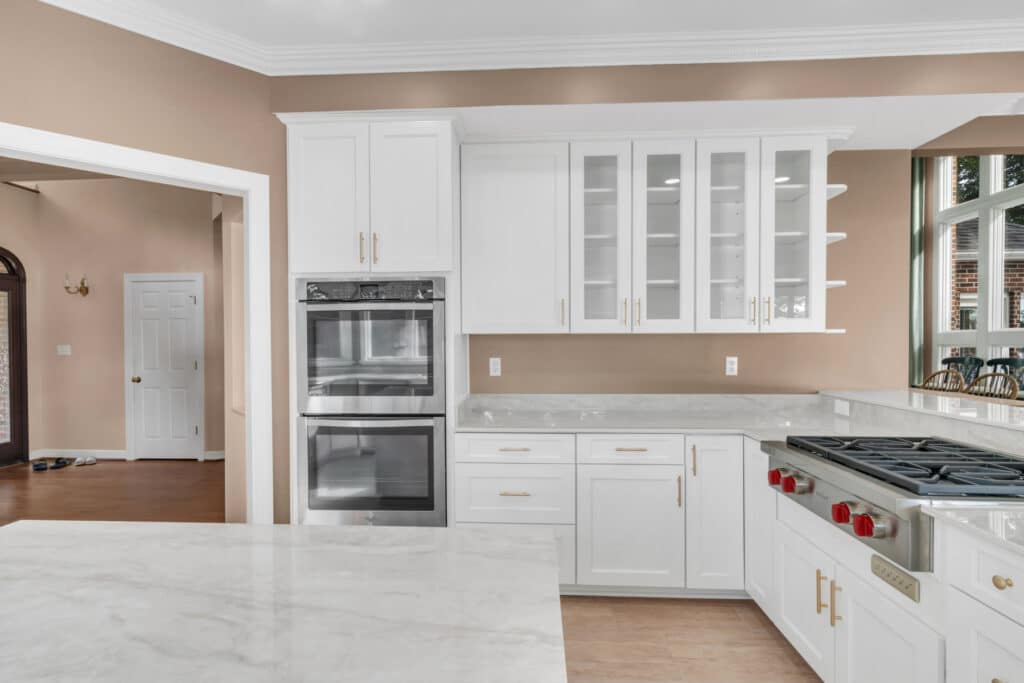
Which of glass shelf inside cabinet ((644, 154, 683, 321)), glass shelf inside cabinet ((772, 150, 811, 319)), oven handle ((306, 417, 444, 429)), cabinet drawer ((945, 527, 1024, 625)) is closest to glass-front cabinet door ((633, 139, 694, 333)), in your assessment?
glass shelf inside cabinet ((644, 154, 683, 321))

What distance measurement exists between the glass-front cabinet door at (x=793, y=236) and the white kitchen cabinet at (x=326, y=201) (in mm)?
2084

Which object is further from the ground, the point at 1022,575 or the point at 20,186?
the point at 20,186

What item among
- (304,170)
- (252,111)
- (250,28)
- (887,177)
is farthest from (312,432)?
(887,177)

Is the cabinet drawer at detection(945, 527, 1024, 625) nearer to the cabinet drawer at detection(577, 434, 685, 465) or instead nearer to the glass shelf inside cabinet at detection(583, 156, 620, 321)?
the cabinet drawer at detection(577, 434, 685, 465)

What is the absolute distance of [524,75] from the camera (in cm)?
277

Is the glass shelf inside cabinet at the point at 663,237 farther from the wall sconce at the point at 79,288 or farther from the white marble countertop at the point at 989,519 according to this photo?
the wall sconce at the point at 79,288

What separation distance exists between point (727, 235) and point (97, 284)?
256 inches

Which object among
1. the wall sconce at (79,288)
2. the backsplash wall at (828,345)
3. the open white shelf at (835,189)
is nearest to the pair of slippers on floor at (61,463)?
the wall sconce at (79,288)

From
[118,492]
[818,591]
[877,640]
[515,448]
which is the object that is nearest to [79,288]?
[118,492]

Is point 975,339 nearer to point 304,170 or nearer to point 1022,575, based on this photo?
point 1022,575

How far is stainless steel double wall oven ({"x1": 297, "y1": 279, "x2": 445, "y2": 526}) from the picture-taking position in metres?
2.84

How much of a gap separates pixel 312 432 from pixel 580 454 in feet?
4.46

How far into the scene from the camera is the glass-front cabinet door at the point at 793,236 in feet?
9.75

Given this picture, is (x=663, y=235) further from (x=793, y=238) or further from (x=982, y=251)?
(x=982, y=251)
